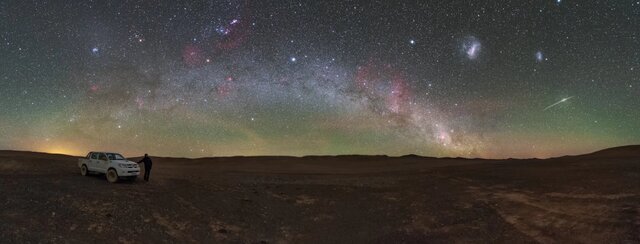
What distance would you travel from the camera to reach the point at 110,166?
2509 cm

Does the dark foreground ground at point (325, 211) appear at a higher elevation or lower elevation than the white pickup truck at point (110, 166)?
lower

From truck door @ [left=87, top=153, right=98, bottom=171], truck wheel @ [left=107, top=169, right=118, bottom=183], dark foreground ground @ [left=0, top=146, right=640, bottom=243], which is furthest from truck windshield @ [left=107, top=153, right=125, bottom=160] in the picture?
dark foreground ground @ [left=0, top=146, right=640, bottom=243]

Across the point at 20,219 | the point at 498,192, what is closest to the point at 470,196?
the point at 498,192

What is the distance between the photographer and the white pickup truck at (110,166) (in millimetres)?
24875

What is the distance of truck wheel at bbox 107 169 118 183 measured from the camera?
24.8m

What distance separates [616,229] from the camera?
17.8m

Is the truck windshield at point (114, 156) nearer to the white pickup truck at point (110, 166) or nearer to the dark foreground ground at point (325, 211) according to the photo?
the white pickup truck at point (110, 166)

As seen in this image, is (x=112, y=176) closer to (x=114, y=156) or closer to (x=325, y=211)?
(x=114, y=156)

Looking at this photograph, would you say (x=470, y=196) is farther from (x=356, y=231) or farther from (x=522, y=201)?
(x=356, y=231)

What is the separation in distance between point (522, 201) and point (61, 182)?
2563 centimetres

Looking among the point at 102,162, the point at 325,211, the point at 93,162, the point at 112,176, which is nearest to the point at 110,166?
the point at 112,176

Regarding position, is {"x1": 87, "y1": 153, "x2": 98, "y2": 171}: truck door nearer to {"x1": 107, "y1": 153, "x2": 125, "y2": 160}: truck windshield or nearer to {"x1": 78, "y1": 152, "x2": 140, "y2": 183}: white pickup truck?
{"x1": 78, "y1": 152, "x2": 140, "y2": 183}: white pickup truck

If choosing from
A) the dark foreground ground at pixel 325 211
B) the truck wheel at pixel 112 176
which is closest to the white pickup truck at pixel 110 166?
the truck wheel at pixel 112 176

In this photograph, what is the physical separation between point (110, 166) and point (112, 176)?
626 mm
